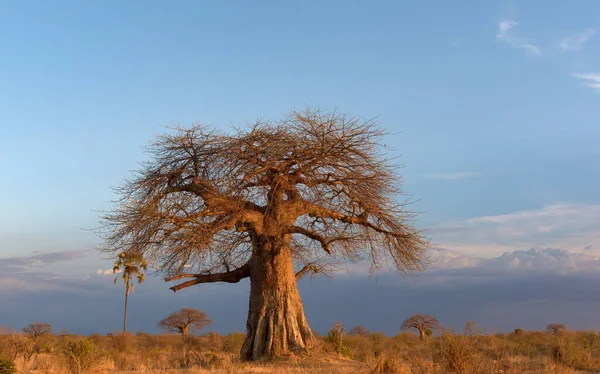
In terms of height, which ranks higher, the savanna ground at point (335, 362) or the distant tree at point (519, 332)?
the savanna ground at point (335, 362)

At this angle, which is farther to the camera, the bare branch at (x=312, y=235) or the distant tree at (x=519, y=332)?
the distant tree at (x=519, y=332)

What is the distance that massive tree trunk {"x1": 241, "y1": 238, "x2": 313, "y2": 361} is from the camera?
55.3 feet

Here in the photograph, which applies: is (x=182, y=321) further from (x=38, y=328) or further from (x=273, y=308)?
(x=273, y=308)

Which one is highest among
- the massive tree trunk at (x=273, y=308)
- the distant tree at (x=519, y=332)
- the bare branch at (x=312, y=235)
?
the bare branch at (x=312, y=235)

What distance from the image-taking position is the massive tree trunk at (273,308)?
55.3 ft

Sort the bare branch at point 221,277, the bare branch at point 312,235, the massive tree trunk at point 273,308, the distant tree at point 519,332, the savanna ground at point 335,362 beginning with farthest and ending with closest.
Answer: the distant tree at point 519,332
the bare branch at point 221,277
the bare branch at point 312,235
the massive tree trunk at point 273,308
the savanna ground at point 335,362

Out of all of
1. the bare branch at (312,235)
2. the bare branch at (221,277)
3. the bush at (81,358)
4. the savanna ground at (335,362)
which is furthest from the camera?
the bare branch at (221,277)

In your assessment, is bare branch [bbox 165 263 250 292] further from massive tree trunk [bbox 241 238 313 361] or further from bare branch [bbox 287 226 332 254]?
bare branch [bbox 287 226 332 254]

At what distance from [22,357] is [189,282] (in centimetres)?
709

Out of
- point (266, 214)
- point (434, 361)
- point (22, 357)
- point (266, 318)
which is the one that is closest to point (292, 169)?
point (266, 214)

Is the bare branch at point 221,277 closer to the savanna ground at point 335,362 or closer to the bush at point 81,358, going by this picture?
the savanna ground at point 335,362

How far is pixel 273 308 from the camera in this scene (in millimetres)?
17141

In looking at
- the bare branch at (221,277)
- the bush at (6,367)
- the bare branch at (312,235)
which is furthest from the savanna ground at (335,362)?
A: the bare branch at (312,235)

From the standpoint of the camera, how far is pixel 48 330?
4962 cm
